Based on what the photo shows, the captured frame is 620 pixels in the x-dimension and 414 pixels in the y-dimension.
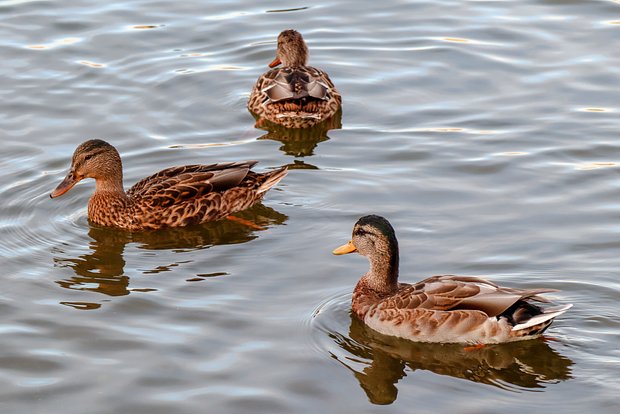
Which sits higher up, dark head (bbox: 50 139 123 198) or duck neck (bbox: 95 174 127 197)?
dark head (bbox: 50 139 123 198)

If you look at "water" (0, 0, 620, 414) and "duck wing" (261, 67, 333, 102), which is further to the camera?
"duck wing" (261, 67, 333, 102)

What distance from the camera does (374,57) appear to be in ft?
53.9

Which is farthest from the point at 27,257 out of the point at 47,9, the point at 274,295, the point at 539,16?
the point at 539,16

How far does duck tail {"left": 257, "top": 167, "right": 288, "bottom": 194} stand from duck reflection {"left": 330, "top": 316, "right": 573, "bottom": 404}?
2931 millimetres

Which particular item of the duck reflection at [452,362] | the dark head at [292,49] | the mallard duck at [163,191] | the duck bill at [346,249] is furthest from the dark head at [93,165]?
the dark head at [292,49]

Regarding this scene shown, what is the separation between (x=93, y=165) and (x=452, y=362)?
15.2 feet

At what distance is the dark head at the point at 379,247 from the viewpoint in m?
10.1

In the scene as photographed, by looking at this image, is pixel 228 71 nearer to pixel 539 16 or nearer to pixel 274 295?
pixel 539 16

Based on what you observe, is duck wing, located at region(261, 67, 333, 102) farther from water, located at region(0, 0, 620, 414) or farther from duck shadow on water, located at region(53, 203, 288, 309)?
duck shadow on water, located at region(53, 203, 288, 309)

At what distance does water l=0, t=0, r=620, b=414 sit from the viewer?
365 inches

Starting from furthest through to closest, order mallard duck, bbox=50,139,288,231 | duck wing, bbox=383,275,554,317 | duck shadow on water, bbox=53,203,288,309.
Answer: mallard duck, bbox=50,139,288,231, duck shadow on water, bbox=53,203,288,309, duck wing, bbox=383,275,554,317

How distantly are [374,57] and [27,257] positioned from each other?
6.53 m

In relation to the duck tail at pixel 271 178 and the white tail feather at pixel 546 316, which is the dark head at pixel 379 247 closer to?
the white tail feather at pixel 546 316

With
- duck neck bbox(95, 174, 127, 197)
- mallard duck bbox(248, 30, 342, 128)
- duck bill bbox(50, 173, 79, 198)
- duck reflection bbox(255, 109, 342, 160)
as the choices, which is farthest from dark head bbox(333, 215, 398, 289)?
mallard duck bbox(248, 30, 342, 128)
